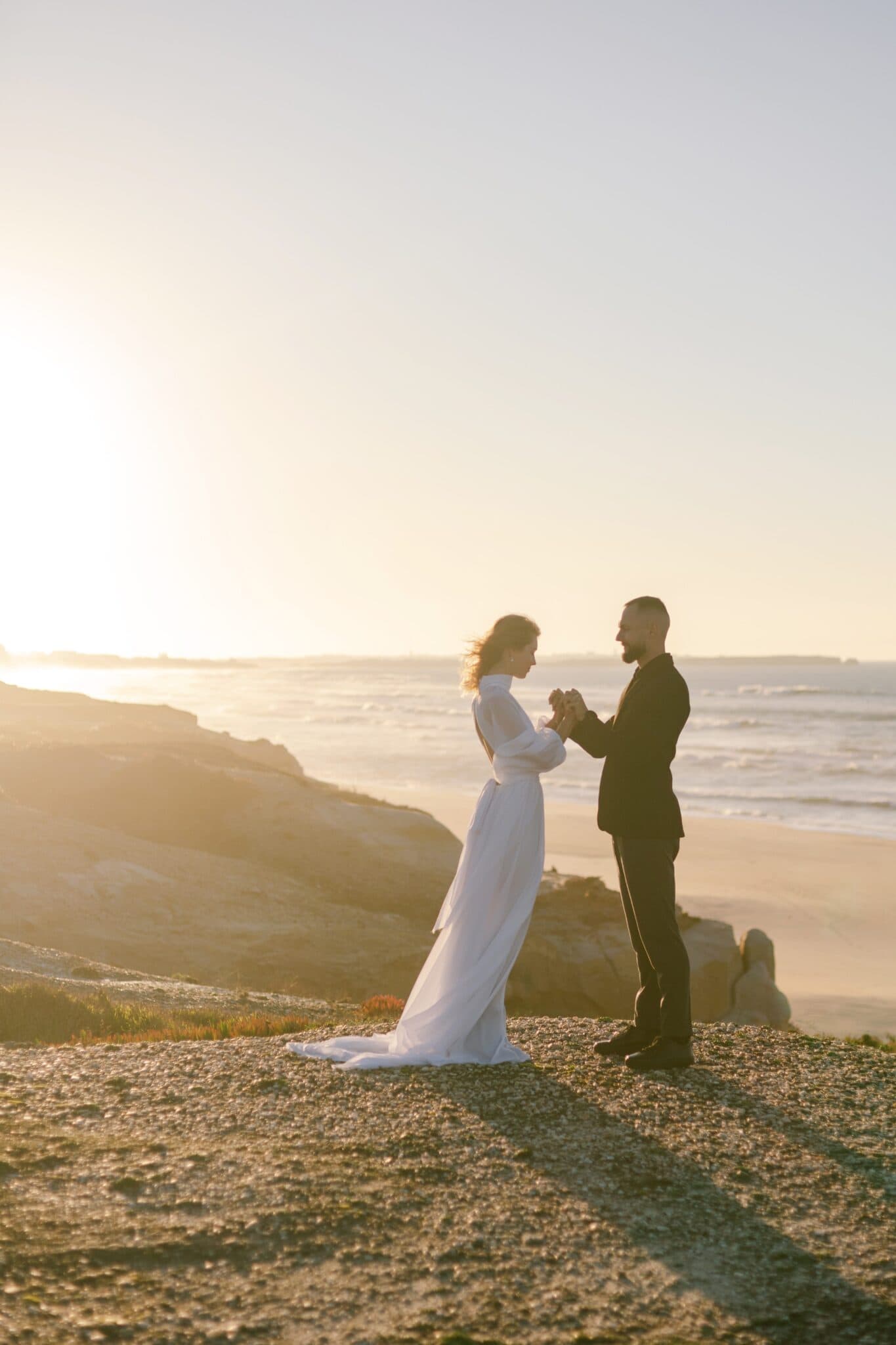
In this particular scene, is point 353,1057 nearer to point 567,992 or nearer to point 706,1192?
point 706,1192

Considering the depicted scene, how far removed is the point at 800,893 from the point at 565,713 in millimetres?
19753

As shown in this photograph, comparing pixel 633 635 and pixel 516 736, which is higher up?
pixel 633 635

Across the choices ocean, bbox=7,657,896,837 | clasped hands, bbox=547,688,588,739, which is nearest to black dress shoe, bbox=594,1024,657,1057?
clasped hands, bbox=547,688,588,739

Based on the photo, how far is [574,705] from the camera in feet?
23.4

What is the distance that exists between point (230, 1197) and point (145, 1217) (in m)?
0.37

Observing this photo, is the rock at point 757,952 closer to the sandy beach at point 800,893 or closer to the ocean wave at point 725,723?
the sandy beach at point 800,893

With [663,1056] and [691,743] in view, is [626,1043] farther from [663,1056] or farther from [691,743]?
[691,743]

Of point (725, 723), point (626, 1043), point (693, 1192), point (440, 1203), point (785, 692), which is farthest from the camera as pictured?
point (785, 692)

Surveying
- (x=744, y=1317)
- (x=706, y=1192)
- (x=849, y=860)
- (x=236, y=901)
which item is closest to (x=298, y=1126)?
(x=706, y=1192)

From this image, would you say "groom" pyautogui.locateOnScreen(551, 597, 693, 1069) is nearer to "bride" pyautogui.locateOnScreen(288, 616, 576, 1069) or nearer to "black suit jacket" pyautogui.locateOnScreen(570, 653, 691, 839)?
"black suit jacket" pyautogui.locateOnScreen(570, 653, 691, 839)

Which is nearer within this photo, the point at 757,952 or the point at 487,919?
the point at 487,919

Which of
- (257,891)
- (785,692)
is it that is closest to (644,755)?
(257,891)

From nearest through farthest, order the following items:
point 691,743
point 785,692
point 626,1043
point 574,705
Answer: point 574,705 → point 626,1043 → point 691,743 → point 785,692

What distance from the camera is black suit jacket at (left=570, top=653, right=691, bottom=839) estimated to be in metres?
7.00
